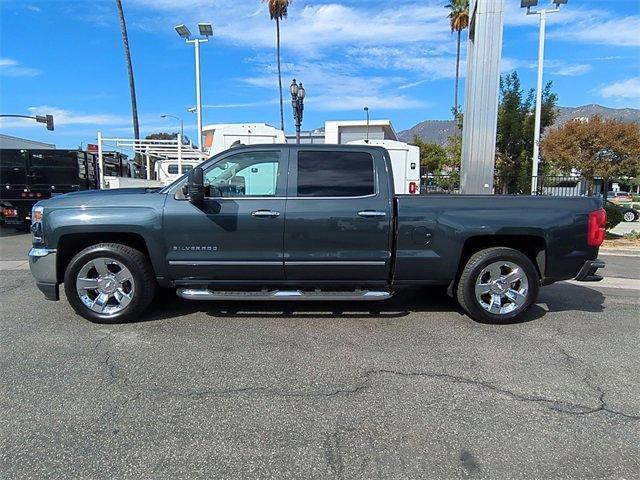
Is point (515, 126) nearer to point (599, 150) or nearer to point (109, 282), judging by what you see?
point (599, 150)

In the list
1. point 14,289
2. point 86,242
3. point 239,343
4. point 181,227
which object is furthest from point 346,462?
point 14,289

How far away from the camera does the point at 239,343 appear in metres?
4.31

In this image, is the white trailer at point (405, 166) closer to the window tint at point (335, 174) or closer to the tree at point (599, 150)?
the tree at point (599, 150)

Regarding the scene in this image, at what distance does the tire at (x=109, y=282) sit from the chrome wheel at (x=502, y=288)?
3.62m

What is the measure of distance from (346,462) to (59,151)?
15.0 metres

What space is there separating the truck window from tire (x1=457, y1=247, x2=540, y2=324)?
2.33m

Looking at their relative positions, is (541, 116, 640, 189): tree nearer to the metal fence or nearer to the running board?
the metal fence

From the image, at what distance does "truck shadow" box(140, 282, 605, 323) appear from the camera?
17.1 feet

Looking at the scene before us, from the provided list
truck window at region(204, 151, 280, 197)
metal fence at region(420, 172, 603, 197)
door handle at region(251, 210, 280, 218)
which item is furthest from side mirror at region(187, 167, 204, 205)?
metal fence at region(420, 172, 603, 197)

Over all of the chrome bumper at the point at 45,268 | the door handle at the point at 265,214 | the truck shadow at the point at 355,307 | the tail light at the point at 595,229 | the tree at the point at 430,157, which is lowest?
the truck shadow at the point at 355,307

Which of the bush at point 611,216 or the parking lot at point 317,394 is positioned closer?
the parking lot at point 317,394

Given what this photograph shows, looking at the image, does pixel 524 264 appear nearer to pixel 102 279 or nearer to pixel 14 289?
pixel 102 279

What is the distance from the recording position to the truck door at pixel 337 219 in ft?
15.5

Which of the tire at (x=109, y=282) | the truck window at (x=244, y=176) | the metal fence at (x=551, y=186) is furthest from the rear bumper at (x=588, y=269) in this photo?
the metal fence at (x=551, y=186)
